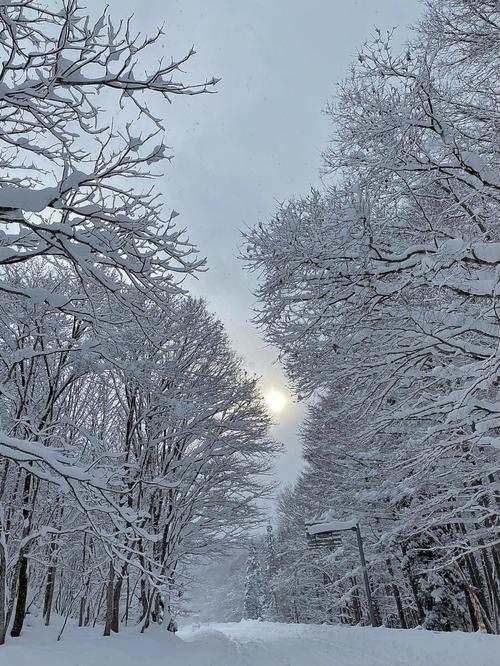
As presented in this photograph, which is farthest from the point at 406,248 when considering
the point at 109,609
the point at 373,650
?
the point at 109,609

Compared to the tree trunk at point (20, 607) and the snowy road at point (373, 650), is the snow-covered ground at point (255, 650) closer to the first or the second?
the snowy road at point (373, 650)

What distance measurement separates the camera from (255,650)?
1182 cm

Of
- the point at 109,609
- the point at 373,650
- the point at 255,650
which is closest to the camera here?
the point at 373,650

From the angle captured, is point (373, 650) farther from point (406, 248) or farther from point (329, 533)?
point (406, 248)

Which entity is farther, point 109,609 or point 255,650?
point 255,650

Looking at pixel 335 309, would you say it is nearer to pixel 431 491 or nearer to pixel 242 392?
pixel 242 392

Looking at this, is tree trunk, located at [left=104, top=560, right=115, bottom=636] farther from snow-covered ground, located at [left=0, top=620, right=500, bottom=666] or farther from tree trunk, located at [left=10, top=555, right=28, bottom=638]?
tree trunk, located at [left=10, top=555, right=28, bottom=638]

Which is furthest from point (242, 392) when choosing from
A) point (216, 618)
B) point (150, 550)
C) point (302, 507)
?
point (216, 618)

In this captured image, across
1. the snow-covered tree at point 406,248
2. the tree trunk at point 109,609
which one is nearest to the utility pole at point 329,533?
the tree trunk at point 109,609

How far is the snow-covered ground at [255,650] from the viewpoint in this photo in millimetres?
7734

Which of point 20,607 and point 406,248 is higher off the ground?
point 406,248

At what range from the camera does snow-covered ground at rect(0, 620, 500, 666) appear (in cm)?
773

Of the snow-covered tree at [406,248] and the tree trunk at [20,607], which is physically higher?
the snow-covered tree at [406,248]

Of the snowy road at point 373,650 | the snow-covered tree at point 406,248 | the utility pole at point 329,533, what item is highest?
the snow-covered tree at point 406,248
